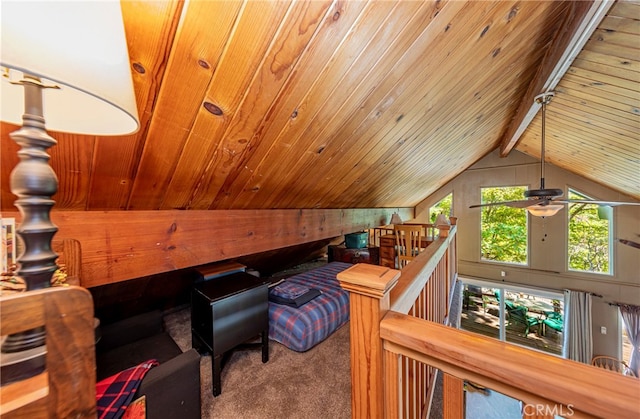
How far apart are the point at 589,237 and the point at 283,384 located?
6610 millimetres

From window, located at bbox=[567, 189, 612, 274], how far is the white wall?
0.13 metres

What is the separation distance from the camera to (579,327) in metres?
4.52

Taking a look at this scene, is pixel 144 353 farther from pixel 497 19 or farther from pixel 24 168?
pixel 497 19

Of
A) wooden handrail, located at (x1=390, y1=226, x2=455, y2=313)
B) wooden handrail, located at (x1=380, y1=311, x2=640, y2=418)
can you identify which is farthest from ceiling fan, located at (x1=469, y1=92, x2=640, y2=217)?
wooden handrail, located at (x1=380, y1=311, x2=640, y2=418)

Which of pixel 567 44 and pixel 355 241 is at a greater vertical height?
pixel 567 44

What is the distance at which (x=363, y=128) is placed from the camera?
1666mm

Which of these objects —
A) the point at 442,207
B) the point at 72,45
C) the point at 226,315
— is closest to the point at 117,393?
the point at 226,315

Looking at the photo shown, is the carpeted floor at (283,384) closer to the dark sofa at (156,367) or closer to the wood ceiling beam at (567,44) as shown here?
the dark sofa at (156,367)

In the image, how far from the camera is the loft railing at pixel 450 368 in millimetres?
462

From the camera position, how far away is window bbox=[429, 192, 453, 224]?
6.16 meters

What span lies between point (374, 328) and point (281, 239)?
65.4 inches

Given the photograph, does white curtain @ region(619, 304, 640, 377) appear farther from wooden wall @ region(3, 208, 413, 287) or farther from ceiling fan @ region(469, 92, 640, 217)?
wooden wall @ region(3, 208, 413, 287)

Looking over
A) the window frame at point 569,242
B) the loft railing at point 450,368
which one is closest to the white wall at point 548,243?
the window frame at point 569,242

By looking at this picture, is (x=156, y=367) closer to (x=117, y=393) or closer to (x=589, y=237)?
(x=117, y=393)
